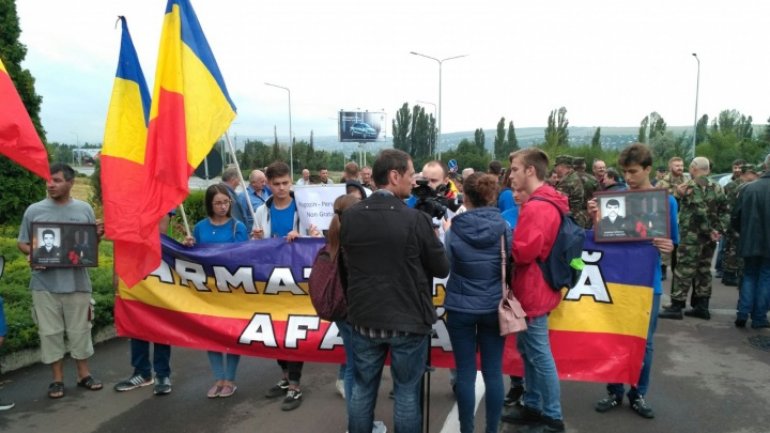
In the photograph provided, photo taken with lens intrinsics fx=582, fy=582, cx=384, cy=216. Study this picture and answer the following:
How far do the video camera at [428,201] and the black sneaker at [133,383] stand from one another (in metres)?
3.19

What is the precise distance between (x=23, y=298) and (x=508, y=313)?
6.04 metres

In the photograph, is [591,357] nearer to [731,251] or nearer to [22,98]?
[731,251]

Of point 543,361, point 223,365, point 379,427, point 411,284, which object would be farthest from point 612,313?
point 223,365

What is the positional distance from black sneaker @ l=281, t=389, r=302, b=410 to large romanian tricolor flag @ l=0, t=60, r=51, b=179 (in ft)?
8.49

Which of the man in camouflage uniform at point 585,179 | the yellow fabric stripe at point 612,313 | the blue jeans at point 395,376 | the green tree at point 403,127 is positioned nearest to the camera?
the blue jeans at point 395,376

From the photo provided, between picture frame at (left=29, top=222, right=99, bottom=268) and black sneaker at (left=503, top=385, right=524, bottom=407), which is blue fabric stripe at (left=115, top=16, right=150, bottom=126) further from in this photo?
black sneaker at (left=503, top=385, right=524, bottom=407)

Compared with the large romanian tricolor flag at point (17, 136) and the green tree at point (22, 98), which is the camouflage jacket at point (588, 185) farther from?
the green tree at point (22, 98)

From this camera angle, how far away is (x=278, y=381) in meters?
5.34

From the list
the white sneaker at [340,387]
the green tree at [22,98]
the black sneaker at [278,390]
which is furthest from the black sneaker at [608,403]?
the green tree at [22,98]

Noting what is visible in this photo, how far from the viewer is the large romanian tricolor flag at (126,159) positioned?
4492mm

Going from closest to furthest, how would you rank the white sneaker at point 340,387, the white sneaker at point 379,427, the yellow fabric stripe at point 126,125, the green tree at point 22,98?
the white sneaker at point 379,427 < the yellow fabric stripe at point 126,125 < the white sneaker at point 340,387 < the green tree at point 22,98

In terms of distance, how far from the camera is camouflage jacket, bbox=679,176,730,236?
7484mm

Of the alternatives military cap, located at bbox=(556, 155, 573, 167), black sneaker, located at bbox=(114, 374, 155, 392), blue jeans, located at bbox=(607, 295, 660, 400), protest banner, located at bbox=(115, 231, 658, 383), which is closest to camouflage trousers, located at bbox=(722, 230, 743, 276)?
military cap, located at bbox=(556, 155, 573, 167)

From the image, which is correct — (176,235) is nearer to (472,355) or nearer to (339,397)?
(339,397)
